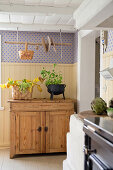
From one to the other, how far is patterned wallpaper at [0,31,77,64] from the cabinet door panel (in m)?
1.09

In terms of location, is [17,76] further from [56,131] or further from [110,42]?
[110,42]

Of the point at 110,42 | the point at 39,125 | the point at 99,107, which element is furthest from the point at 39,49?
the point at 99,107

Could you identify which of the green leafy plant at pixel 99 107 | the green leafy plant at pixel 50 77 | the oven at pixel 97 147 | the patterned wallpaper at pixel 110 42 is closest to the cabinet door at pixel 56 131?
the green leafy plant at pixel 50 77

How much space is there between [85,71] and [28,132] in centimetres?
137

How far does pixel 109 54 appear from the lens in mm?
2869

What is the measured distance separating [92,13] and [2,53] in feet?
11.6

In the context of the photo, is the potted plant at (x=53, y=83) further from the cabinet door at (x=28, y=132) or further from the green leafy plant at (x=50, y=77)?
the cabinet door at (x=28, y=132)

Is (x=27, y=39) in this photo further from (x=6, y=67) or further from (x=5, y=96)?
(x=5, y=96)

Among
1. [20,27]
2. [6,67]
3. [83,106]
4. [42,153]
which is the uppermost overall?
[20,27]

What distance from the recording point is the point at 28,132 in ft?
12.9

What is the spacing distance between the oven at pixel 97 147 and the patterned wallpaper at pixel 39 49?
3017 millimetres

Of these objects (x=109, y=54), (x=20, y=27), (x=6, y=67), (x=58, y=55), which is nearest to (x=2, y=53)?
(x=6, y=67)

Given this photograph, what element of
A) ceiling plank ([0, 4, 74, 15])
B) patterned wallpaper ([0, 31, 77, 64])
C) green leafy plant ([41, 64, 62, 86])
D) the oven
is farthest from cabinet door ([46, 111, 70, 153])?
the oven

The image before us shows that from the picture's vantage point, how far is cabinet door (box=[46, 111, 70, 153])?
157 inches
